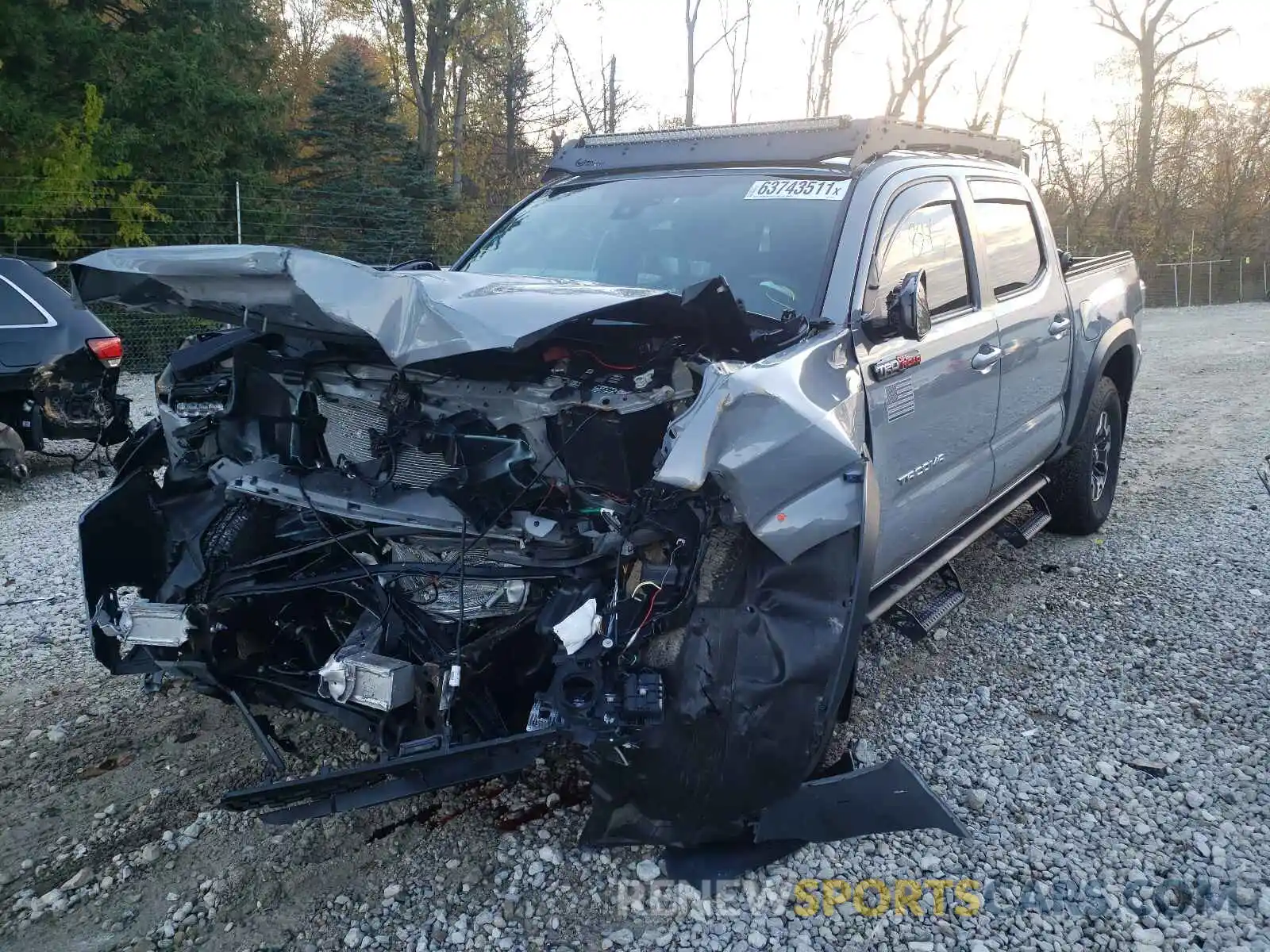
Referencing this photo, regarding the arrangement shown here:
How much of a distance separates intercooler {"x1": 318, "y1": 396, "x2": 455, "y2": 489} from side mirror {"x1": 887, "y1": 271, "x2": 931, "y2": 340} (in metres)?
1.47

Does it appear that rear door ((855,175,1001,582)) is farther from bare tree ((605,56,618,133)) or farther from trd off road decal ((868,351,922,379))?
bare tree ((605,56,618,133))

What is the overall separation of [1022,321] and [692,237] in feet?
5.60

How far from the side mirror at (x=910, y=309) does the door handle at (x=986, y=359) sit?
0.90 metres

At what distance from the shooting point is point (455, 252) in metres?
18.6

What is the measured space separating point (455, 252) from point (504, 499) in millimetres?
16849

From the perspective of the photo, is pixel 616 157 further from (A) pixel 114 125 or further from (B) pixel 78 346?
(A) pixel 114 125

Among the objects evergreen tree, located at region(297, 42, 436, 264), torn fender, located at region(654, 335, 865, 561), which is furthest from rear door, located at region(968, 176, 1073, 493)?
evergreen tree, located at region(297, 42, 436, 264)

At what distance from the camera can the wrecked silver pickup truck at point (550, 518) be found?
2.47 m

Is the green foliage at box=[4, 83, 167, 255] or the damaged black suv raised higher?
the green foliage at box=[4, 83, 167, 255]

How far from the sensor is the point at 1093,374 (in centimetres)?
527

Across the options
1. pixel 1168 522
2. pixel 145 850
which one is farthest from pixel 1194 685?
pixel 145 850

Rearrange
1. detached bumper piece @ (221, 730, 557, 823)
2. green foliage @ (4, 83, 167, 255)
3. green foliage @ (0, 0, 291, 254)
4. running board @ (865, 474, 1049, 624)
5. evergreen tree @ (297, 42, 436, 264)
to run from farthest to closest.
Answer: evergreen tree @ (297, 42, 436, 264), green foliage @ (0, 0, 291, 254), green foliage @ (4, 83, 167, 255), running board @ (865, 474, 1049, 624), detached bumper piece @ (221, 730, 557, 823)

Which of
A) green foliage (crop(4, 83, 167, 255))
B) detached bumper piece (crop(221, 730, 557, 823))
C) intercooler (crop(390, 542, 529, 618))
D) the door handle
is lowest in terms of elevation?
detached bumper piece (crop(221, 730, 557, 823))

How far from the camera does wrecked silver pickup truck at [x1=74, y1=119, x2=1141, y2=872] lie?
2467 mm
